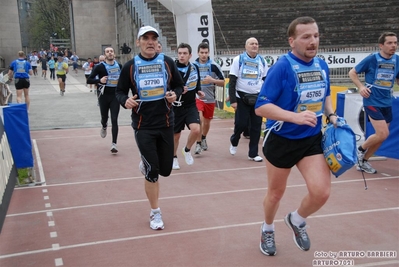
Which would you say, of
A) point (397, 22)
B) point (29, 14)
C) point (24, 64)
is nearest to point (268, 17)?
point (397, 22)

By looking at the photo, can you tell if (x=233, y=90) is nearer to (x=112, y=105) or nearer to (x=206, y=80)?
(x=206, y=80)

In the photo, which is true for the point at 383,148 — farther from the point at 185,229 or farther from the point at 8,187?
the point at 8,187

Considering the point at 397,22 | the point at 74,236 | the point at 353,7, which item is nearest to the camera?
the point at 74,236

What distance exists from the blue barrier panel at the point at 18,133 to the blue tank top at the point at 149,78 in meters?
3.01

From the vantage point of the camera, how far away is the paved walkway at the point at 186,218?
179 inches

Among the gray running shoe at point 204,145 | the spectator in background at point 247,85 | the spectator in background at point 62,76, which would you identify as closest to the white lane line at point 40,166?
the gray running shoe at point 204,145

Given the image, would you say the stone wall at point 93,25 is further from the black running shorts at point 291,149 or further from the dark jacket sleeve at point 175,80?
the black running shorts at point 291,149

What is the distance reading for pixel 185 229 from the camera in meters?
5.29

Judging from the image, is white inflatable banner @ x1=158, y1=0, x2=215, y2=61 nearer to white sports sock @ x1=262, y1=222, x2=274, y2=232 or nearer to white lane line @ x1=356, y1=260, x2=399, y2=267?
white sports sock @ x1=262, y1=222, x2=274, y2=232

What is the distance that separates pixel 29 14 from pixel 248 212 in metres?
104

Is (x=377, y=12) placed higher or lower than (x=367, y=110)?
higher

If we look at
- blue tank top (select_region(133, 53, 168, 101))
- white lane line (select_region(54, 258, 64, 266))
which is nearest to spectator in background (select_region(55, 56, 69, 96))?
blue tank top (select_region(133, 53, 168, 101))

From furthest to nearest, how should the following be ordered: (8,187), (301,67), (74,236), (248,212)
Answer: (8,187) → (248,212) → (74,236) → (301,67)

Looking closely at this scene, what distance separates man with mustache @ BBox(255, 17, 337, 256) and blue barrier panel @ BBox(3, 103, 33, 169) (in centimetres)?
462
